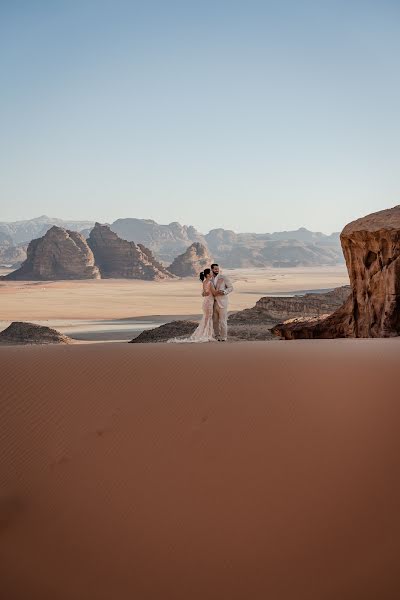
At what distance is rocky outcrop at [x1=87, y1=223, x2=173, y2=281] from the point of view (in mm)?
77062

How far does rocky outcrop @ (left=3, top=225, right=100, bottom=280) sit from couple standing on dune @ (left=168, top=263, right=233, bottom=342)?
65.6 meters

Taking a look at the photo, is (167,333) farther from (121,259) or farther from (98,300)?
(121,259)

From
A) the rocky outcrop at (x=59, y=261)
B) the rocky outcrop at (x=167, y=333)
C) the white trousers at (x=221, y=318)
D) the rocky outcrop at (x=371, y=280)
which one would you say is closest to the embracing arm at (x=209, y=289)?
the white trousers at (x=221, y=318)

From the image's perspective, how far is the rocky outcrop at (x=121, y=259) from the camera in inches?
3034

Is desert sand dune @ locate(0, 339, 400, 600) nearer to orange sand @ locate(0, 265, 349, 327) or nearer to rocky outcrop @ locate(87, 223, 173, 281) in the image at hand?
orange sand @ locate(0, 265, 349, 327)

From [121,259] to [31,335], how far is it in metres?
59.0

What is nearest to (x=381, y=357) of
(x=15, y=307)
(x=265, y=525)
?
(x=265, y=525)

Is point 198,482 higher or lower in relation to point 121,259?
lower

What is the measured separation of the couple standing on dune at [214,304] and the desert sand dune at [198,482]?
5.51 metres

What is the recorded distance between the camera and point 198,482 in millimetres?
2895

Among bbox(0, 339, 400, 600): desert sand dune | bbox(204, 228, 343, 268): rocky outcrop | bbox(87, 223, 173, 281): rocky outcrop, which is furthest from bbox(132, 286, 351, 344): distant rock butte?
bbox(204, 228, 343, 268): rocky outcrop

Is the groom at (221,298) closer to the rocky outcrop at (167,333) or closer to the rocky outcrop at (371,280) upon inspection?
the rocky outcrop at (371,280)

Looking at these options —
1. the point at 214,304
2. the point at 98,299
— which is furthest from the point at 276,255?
the point at 214,304

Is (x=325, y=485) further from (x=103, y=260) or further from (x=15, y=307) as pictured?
(x=103, y=260)
